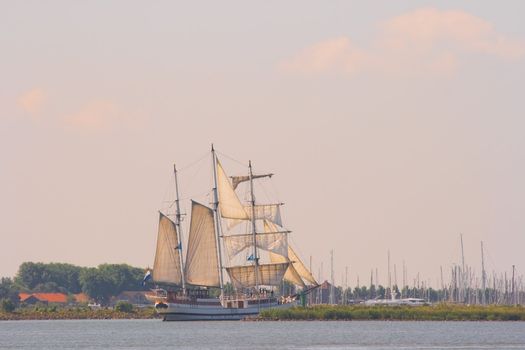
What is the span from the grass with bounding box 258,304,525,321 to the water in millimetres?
938

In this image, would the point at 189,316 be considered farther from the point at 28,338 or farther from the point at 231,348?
the point at 231,348

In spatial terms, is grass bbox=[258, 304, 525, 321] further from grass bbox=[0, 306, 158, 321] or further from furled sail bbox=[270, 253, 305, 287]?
grass bbox=[0, 306, 158, 321]

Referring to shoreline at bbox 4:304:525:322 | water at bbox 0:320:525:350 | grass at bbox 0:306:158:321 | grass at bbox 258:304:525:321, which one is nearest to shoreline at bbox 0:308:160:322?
grass at bbox 0:306:158:321

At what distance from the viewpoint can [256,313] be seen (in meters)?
174

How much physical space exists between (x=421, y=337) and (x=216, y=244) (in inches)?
2218

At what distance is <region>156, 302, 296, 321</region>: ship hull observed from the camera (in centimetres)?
17025

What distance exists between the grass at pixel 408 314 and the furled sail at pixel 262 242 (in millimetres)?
21275

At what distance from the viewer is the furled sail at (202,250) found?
169000 mm

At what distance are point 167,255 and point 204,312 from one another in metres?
9.75

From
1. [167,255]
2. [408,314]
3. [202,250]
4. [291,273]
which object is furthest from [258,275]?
[408,314]

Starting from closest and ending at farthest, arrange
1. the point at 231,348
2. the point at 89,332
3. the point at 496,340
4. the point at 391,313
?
1. the point at 231,348
2. the point at 496,340
3. the point at 89,332
4. the point at 391,313

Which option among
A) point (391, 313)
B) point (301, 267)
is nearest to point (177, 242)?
point (301, 267)

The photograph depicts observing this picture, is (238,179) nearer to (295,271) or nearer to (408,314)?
(295,271)

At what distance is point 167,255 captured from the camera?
6629 inches
